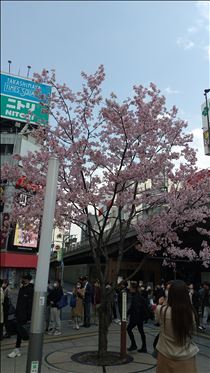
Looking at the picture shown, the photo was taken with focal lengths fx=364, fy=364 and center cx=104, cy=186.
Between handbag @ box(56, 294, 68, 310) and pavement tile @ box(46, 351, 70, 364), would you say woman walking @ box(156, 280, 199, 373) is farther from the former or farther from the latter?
handbag @ box(56, 294, 68, 310)

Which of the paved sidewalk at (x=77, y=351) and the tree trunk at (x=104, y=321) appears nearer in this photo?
the paved sidewalk at (x=77, y=351)

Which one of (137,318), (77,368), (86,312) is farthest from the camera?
(86,312)

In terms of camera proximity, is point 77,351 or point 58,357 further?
point 77,351

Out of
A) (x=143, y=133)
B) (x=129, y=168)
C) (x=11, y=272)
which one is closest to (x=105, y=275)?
(x=129, y=168)

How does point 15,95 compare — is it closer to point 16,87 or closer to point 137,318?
point 16,87

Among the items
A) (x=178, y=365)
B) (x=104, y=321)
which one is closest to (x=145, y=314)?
(x=104, y=321)

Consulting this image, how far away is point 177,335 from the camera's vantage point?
338 cm

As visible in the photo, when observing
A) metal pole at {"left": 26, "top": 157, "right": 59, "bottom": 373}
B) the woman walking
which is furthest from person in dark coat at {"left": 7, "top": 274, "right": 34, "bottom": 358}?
the woman walking

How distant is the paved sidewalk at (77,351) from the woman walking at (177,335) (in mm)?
3697

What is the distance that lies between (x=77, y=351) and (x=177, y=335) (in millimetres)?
5667

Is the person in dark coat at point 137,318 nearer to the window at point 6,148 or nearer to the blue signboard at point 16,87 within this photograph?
the blue signboard at point 16,87

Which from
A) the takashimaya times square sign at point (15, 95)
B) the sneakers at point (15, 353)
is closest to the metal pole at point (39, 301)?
the sneakers at point (15, 353)

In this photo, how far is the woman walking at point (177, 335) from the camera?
11.0ft

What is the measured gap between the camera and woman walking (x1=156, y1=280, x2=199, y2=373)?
3354 mm
